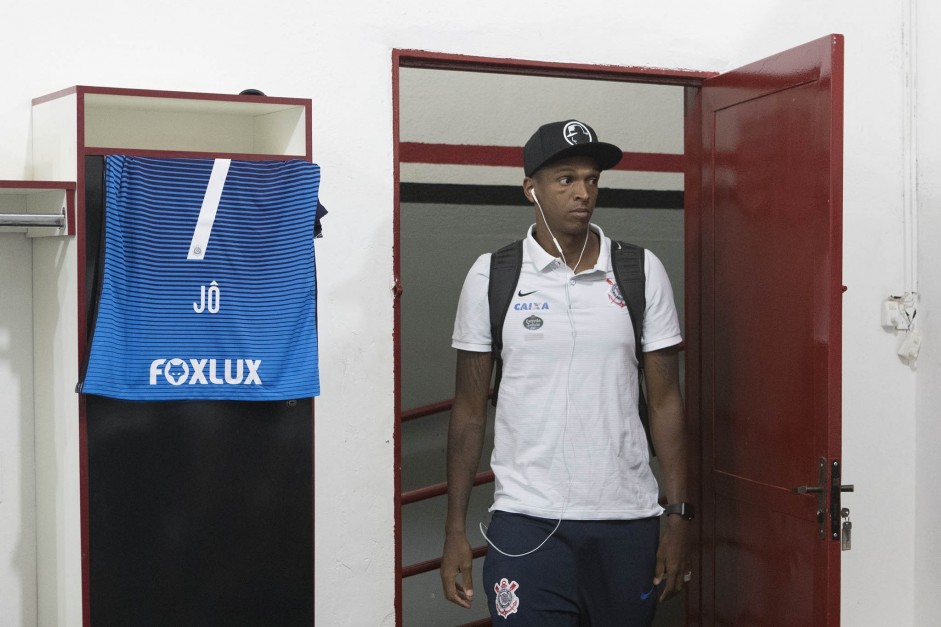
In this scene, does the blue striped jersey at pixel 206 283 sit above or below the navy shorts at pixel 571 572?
above

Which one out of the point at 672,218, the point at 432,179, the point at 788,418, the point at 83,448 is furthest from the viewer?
the point at 672,218

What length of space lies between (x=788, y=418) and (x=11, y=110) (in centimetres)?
223

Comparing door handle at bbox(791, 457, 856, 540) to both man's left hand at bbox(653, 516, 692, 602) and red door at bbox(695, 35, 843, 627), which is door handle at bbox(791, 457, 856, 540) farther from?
man's left hand at bbox(653, 516, 692, 602)

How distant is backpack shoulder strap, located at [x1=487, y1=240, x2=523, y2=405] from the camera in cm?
300

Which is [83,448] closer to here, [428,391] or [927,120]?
[428,391]

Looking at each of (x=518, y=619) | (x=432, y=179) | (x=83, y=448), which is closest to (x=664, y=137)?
(x=432, y=179)

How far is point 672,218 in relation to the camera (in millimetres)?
5445

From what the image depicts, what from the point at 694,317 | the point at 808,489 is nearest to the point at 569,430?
the point at 808,489

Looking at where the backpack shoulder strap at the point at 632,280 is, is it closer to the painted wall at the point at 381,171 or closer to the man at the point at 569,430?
the man at the point at 569,430

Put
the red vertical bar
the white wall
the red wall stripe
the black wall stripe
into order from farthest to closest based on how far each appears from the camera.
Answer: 1. the black wall stripe
2. the red wall stripe
3. the white wall
4. the red vertical bar

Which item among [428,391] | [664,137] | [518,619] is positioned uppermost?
[664,137]

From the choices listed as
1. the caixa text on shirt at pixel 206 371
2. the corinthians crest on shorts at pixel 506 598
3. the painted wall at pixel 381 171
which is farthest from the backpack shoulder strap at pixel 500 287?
the caixa text on shirt at pixel 206 371

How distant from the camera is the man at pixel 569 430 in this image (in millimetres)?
2877

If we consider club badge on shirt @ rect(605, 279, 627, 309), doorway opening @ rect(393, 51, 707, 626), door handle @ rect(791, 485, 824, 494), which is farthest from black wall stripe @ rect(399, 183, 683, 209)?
door handle @ rect(791, 485, 824, 494)
